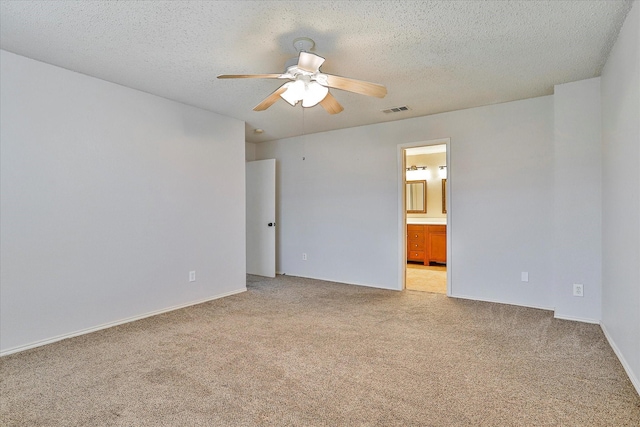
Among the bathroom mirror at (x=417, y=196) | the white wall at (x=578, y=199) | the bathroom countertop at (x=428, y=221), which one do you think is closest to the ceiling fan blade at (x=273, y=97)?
the white wall at (x=578, y=199)

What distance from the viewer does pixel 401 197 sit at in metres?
4.72

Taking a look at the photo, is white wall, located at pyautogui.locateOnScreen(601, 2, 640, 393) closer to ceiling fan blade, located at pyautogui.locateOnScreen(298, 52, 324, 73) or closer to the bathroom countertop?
ceiling fan blade, located at pyautogui.locateOnScreen(298, 52, 324, 73)

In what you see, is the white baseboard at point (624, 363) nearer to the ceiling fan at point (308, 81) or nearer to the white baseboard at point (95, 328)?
the ceiling fan at point (308, 81)

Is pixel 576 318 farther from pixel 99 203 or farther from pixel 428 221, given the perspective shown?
pixel 99 203

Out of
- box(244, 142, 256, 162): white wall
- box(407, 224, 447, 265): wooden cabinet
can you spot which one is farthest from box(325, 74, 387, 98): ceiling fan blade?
box(407, 224, 447, 265): wooden cabinet

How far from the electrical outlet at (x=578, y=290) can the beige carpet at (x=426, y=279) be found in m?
1.53

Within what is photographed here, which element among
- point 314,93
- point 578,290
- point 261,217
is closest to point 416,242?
point 261,217

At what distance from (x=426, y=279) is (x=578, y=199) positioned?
2.65 m

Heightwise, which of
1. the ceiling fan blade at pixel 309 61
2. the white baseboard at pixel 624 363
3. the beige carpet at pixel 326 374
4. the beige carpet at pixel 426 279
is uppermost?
the ceiling fan blade at pixel 309 61

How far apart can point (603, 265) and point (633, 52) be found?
1877 mm

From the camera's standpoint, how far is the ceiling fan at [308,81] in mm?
2357

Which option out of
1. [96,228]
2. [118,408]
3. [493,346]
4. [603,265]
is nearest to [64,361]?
[118,408]

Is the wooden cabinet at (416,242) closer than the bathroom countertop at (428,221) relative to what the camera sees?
Yes

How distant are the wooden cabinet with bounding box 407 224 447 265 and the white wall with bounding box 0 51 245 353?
12.9 ft
